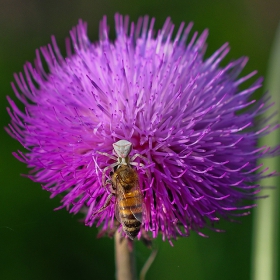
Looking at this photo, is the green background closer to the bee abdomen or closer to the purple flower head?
the purple flower head

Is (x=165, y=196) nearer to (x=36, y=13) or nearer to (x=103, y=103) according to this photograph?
(x=103, y=103)

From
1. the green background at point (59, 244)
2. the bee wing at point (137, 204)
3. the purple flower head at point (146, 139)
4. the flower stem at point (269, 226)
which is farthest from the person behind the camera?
the green background at point (59, 244)

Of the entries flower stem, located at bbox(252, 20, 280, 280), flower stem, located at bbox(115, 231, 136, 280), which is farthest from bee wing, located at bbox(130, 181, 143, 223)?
flower stem, located at bbox(252, 20, 280, 280)

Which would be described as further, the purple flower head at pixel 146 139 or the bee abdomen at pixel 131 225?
the purple flower head at pixel 146 139

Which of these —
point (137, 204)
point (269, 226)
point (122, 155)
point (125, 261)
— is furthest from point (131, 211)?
point (269, 226)

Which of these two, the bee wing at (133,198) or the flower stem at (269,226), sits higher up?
the flower stem at (269,226)

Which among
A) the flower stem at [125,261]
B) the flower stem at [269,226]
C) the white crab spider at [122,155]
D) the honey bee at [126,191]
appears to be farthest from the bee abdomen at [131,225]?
the flower stem at [269,226]

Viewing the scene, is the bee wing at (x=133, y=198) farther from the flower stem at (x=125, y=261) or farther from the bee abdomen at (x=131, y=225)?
the flower stem at (x=125, y=261)
